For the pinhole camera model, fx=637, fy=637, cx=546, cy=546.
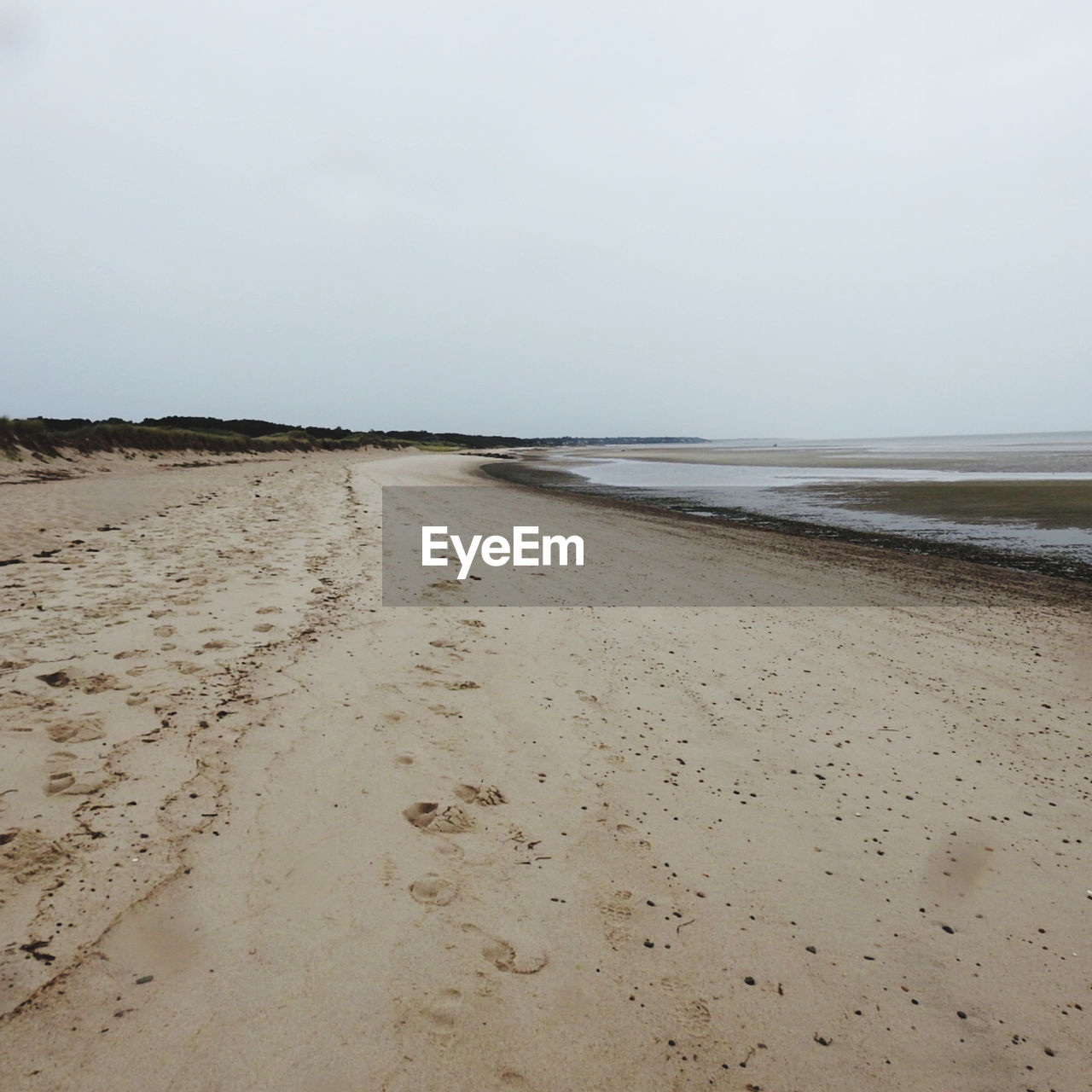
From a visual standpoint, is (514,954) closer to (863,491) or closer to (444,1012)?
(444,1012)

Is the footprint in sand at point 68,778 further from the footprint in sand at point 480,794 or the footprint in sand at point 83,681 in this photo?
the footprint in sand at point 480,794

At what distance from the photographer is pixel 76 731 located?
348 cm

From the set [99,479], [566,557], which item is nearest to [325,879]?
[566,557]

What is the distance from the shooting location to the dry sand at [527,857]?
196 centimetres

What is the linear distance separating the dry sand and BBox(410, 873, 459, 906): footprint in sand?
0.09 ft

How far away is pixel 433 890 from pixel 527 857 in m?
0.44

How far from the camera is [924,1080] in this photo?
1.95 meters

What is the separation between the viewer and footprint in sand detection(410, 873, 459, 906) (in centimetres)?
249

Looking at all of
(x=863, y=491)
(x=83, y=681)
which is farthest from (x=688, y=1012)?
(x=863, y=491)

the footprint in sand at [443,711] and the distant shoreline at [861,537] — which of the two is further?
the distant shoreline at [861,537]

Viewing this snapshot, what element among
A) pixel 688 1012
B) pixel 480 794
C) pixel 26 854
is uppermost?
pixel 26 854

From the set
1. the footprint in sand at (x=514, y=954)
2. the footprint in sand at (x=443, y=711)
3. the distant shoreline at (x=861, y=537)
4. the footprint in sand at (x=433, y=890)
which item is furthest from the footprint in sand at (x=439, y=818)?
the distant shoreline at (x=861, y=537)

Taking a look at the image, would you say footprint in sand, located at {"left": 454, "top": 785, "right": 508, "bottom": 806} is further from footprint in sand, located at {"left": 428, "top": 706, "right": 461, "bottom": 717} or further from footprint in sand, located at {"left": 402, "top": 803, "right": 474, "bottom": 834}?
footprint in sand, located at {"left": 428, "top": 706, "right": 461, "bottom": 717}

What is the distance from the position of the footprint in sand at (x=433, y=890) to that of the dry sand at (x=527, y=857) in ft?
0.09
